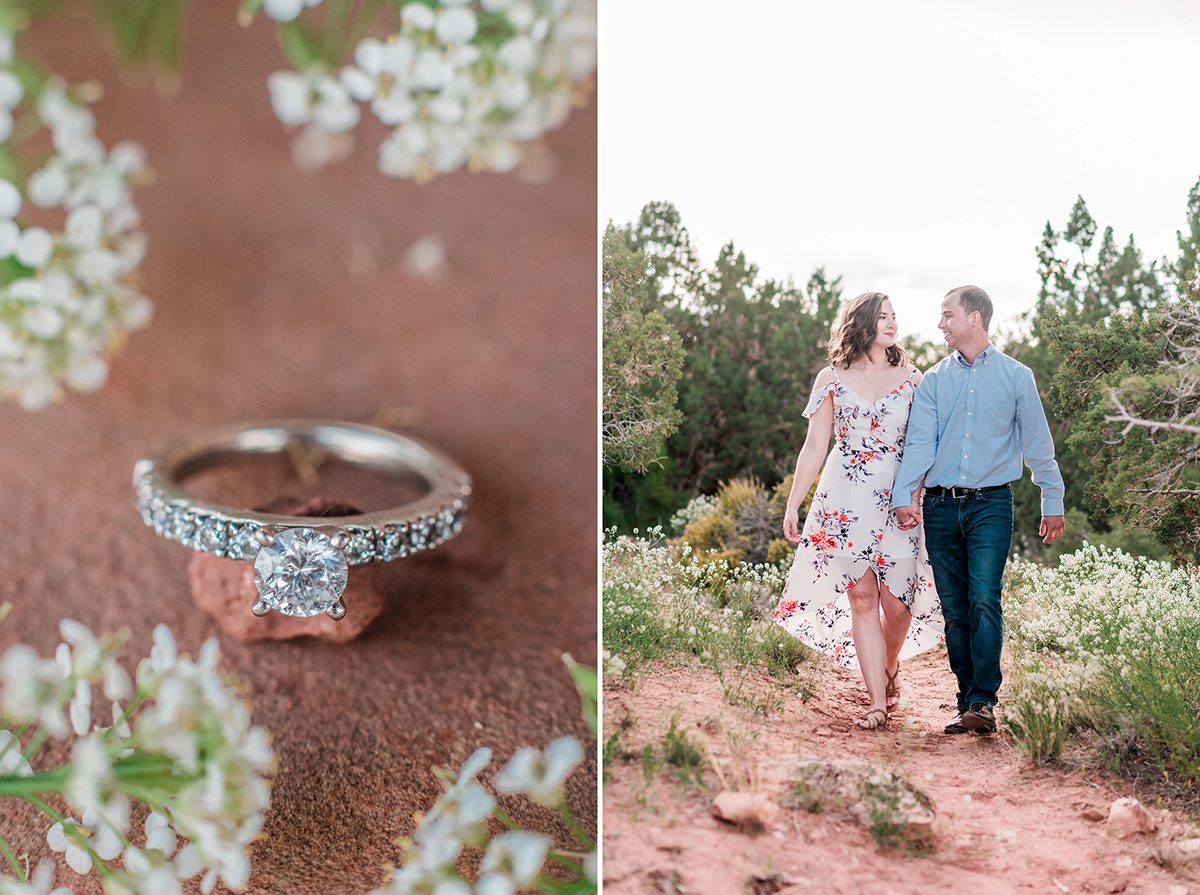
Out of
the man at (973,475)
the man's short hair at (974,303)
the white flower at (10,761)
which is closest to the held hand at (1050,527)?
the man at (973,475)

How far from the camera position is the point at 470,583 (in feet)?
2.60

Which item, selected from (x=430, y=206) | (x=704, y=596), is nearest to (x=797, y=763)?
(x=704, y=596)

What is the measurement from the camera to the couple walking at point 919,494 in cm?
52

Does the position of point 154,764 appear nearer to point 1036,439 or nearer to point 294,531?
point 294,531

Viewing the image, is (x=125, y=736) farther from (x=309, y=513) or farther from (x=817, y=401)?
(x=817, y=401)

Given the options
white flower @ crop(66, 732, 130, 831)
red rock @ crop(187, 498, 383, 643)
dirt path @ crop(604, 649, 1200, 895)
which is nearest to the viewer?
white flower @ crop(66, 732, 130, 831)

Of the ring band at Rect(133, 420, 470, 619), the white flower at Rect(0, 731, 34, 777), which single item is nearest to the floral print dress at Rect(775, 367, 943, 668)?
the ring band at Rect(133, 420, 470, 619)

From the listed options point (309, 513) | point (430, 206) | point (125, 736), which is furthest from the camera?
point (430, 206)

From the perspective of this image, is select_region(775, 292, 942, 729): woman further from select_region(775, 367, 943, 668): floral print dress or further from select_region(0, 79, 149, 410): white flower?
select_region(0, 79, 149, 410): white flower

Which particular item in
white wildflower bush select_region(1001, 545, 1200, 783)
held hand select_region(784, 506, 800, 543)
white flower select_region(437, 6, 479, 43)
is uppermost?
white flower select_region(437, 6, 479, 43)

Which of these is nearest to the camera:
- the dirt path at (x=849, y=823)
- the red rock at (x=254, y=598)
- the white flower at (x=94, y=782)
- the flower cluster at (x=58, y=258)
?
the white flower at (x=94, y=782)

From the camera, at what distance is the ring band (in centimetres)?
62

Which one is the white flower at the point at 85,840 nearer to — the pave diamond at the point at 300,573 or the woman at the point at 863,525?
the pave diamond at the point at 300,573

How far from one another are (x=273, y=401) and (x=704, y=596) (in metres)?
0.56
